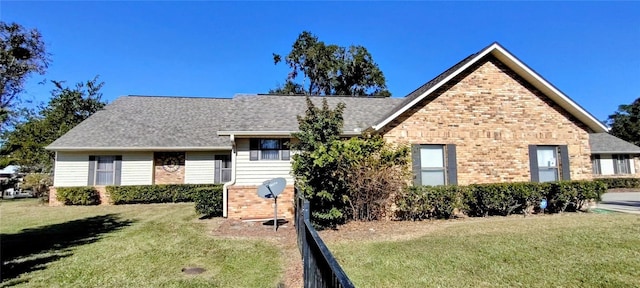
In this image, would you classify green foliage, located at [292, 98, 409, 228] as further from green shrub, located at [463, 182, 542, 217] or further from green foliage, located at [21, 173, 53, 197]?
green foliage, located at [21, 173, 53, 197]

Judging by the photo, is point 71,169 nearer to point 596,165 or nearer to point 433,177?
point 433,177

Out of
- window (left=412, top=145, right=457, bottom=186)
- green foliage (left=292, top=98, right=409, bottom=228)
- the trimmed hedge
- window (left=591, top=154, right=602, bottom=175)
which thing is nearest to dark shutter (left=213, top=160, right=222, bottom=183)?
green foliage (left=292, top=98, right=409, bottom=228)

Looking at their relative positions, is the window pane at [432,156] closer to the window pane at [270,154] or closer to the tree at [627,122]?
the window pane at [270,154]

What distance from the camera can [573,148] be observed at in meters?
12.0

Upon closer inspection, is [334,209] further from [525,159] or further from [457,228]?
[525,159]

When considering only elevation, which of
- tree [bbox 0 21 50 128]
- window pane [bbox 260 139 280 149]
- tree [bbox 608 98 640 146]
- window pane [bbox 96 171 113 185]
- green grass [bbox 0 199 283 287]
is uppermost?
tree [bbox 608 98 640 146]

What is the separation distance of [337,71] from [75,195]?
80.9 feet

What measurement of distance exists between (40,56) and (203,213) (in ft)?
22.1

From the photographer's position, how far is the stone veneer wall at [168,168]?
17.1m

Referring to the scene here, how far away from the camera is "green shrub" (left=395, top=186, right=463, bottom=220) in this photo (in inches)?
395

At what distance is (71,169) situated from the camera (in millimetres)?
16469

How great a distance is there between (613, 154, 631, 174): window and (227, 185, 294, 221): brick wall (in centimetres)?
2670

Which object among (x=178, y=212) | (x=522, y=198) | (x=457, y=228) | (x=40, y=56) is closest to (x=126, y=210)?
(x=178, y=212)

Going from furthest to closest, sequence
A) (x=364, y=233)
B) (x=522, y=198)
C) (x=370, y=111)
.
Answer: (x=370, y=111) < (x=522, y=198) < (x=364, y=233)
